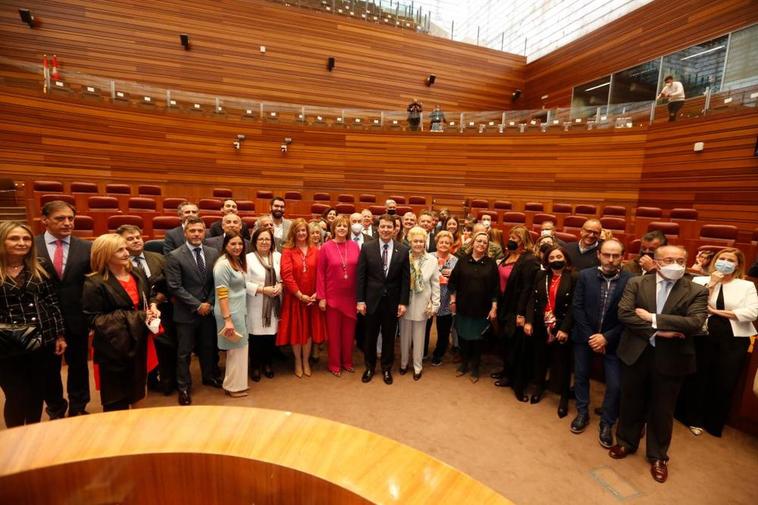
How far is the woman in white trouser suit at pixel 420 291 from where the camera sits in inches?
132

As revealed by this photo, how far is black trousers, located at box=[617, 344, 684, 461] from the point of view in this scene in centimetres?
225

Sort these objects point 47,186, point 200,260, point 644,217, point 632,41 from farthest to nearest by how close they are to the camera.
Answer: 1. point 632,41
2. point 644,217
3. point 47,186
4. point 200,260

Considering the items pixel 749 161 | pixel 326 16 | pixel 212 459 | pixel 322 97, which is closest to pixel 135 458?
pixel 212 459

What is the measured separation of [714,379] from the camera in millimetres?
2633

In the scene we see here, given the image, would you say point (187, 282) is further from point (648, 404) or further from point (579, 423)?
point (648, 404)

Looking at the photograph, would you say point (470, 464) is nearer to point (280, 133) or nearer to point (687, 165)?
point (687, 165)

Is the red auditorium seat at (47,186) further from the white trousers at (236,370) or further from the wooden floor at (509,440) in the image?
the white trousers at (236,370)

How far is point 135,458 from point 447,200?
9.22 meters

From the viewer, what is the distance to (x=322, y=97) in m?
11.2

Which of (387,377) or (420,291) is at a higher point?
(420,291)

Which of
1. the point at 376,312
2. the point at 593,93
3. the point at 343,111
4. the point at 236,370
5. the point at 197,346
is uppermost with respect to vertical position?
the point at 593,93

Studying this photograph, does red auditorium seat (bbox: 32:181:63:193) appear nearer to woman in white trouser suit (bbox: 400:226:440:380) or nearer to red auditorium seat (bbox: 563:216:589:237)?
woman in white trouser suit (bbox: 400:226:440:380)

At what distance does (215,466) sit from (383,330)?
250cm

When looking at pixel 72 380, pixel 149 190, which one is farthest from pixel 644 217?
pixel 149 190
